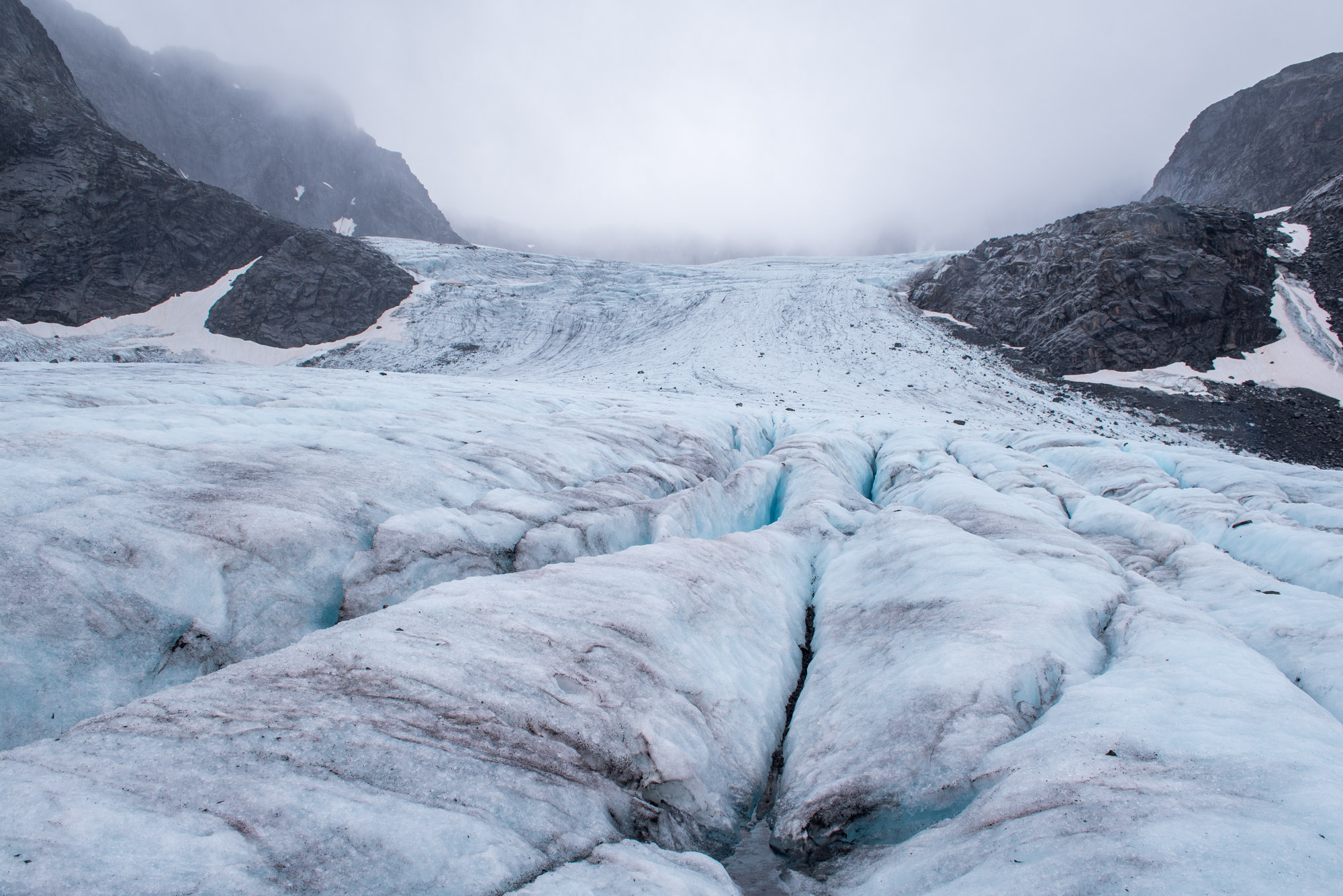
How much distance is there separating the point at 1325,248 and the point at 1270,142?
33.8 meters

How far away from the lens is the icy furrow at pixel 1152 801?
2373mm

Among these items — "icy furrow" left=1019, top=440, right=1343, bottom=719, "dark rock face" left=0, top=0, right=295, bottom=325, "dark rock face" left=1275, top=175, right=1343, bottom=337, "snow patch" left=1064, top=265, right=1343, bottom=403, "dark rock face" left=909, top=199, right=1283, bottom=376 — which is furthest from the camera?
"dark rock face" left=0, top=0, right=295, bottom=325

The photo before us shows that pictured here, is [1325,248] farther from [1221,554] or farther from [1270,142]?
[1221,554]

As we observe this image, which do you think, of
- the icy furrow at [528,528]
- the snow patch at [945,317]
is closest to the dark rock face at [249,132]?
the snow patch at [945,317]

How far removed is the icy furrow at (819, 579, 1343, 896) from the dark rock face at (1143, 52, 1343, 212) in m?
66.3

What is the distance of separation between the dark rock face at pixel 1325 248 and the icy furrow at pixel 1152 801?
43.3 meters

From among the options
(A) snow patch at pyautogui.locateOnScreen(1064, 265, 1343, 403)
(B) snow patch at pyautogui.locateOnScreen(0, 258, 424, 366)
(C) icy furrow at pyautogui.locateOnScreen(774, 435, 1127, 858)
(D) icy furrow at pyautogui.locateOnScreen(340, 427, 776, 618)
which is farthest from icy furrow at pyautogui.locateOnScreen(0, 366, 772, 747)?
(B) snow patch at pyautogui.locateOnScreen(0, 258, 424, 366)

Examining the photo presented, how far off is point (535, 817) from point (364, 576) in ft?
10.9

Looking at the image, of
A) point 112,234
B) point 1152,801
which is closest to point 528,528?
point 1152,801

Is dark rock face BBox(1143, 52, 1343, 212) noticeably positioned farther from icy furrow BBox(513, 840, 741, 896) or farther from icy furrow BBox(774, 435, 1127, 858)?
icy furrow BBox(513, 840, 741, 896)

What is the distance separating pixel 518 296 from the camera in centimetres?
4375

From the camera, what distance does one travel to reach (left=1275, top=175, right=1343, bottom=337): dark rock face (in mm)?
32125

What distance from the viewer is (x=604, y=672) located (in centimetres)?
414

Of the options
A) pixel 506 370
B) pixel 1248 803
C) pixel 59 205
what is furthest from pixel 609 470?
pixel 59 205
